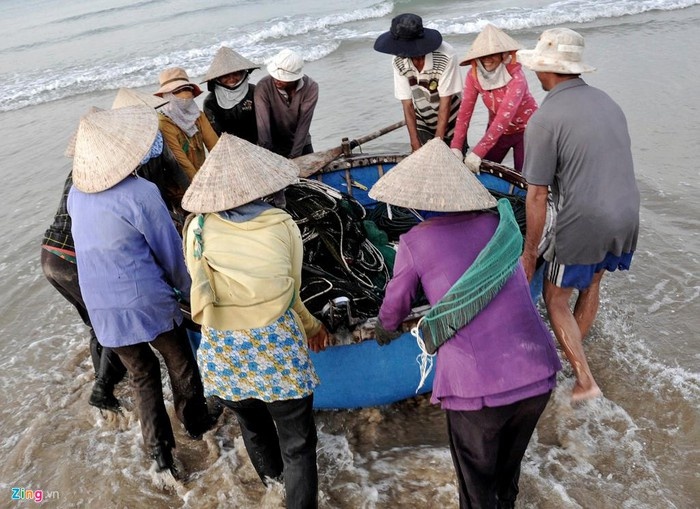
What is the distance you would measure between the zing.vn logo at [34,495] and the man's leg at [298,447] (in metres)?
1.47

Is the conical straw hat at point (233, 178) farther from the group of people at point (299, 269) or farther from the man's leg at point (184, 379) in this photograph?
the man's leg at point (184, 379)

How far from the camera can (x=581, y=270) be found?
9.13 ft

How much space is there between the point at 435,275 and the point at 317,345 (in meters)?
0.98

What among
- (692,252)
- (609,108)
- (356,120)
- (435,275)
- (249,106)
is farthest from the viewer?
(356,120)

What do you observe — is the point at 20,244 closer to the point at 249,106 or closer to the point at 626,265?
the point at 249,106

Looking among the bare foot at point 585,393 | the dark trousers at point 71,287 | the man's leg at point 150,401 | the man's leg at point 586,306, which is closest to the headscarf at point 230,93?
the dark trousers at point 71,287

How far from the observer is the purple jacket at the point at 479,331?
1804 millimetres

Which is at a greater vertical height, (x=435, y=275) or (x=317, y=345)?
(x=435, y=275)

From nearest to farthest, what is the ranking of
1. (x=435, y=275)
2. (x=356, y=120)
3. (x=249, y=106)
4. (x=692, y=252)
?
(x=435, y=275) < (x=692, y=252) < (x=249, y=106) < (x=356, y=120)

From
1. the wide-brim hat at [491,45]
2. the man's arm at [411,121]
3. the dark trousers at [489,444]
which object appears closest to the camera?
the dark trousers at [489,444]

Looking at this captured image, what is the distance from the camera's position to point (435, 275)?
6.01 ft

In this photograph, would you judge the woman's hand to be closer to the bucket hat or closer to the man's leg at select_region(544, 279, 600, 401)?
the man's leg at select_region(544, 279, 600, 401)

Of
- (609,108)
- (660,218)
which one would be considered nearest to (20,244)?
(609,108)

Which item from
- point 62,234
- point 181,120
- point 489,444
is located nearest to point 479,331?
point 489,444
